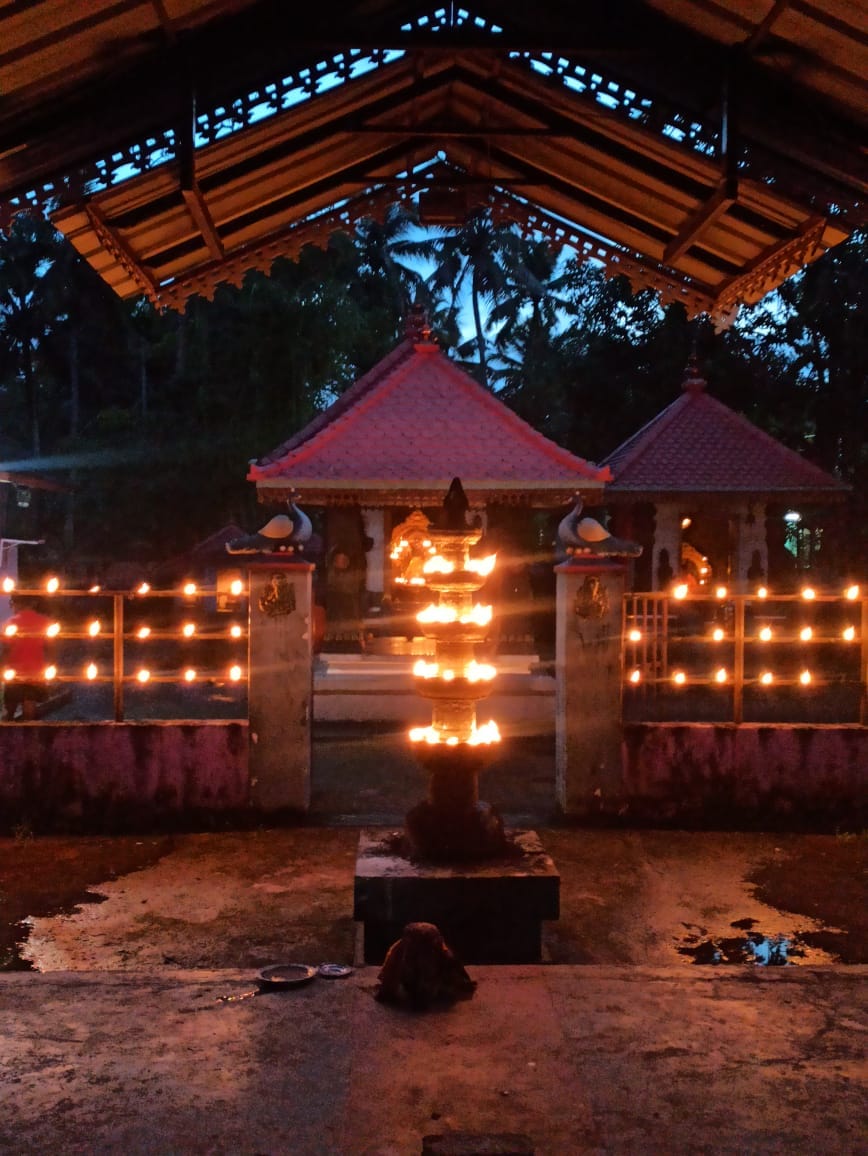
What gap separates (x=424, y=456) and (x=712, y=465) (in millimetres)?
7373

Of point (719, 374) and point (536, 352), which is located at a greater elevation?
point (536, 352)

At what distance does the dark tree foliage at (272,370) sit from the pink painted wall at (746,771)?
1091cm

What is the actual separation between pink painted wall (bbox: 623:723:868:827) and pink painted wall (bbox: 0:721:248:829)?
3324mm

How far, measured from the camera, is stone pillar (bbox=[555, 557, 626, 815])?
8.55 meters

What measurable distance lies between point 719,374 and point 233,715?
51.6 ft

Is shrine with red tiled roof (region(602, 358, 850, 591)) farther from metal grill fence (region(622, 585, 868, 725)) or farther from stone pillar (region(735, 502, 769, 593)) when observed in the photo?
metal grill fence (region(622, 585, 868, 725))

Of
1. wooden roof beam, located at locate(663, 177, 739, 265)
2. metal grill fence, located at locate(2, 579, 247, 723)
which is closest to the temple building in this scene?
metal grill fence, located at locate(2, 579, 247, 723)

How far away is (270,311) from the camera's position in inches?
1059

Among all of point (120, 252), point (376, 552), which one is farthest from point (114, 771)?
point (376, 552)

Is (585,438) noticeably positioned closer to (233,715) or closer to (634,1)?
(233,715)

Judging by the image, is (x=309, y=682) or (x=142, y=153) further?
(x=309, y=682)

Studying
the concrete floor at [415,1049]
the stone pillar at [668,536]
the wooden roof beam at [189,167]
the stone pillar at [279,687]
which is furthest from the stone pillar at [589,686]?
the stone pillar at [668,536]

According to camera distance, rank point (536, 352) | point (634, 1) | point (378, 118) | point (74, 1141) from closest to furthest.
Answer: point (74, 1141) < point (634, 1) < point (378, 118) < point (536, 352)

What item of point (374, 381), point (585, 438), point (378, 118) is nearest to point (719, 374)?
point (585, 438)
